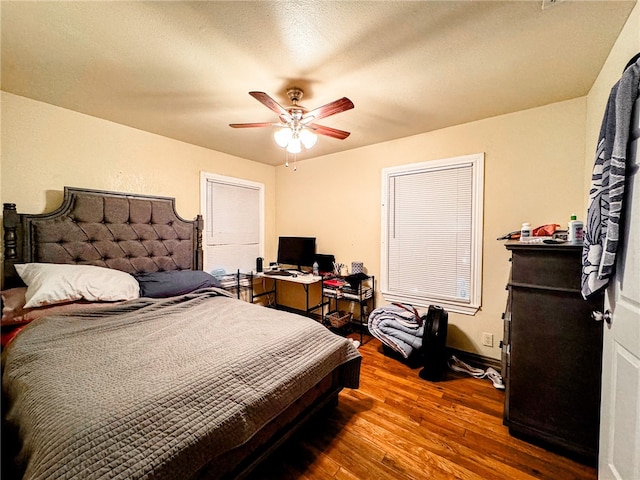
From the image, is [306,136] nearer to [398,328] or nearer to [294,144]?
[294,144]

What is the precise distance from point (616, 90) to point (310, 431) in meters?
2.40

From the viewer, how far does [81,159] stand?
225cm

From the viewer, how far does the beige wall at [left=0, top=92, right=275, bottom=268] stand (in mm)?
1949

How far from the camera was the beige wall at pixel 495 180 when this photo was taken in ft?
6.68

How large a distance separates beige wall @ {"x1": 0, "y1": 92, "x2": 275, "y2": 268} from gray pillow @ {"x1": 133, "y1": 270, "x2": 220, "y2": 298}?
848mm

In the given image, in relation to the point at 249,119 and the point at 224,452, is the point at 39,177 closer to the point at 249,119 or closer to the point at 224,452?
the point at 249,119

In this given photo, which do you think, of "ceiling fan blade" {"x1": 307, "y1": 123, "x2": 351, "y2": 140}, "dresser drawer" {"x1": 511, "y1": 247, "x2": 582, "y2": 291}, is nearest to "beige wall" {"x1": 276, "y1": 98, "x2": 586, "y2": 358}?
"dresser drawer" {"x1": 511, "y1": 247, "x2": 582, "y2": 291}

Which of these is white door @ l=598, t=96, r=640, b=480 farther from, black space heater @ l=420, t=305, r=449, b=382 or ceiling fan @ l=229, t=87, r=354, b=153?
ceiling fan @ l=229, t=87, r=354, b=153

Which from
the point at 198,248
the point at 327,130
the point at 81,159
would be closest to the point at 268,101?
the point at 327,130

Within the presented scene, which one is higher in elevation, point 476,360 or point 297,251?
point 297,251

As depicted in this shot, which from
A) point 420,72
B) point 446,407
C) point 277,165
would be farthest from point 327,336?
point 277,165

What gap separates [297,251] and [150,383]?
101 inches

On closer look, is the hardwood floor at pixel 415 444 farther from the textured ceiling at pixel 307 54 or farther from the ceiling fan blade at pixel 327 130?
the textured ceiling at pixel 307 54

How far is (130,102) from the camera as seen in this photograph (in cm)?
206
